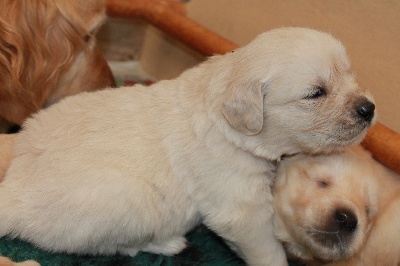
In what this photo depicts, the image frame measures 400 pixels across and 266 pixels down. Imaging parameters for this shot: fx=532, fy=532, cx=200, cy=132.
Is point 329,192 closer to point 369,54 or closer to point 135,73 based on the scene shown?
point 369,54

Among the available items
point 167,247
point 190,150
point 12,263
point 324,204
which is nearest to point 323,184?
point 324,204

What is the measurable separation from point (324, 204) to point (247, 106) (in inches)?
13.5

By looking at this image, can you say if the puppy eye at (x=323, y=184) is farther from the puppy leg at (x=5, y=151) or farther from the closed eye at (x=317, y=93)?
the puppy leg at (x=5, y=151)

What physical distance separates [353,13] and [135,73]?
1.61 metres

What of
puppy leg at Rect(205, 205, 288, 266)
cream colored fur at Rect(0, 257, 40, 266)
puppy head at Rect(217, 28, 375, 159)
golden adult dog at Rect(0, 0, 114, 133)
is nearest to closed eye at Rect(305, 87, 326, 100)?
puppy head at Rect(217, 28, 375, 159)

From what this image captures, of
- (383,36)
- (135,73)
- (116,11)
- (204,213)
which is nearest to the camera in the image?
(204,213)

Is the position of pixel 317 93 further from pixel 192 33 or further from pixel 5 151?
pixel 192 33

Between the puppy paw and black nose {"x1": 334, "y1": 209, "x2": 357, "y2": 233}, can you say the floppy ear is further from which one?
the puppy paw

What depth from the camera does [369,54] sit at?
1.86 meters

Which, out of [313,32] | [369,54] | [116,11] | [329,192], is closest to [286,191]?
[329,192]

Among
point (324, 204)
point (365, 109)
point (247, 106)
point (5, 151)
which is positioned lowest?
point (5, 151)

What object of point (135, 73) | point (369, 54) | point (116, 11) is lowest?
point (135, 73)

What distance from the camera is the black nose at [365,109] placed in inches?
53.5

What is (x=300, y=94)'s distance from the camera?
1.38 metres
